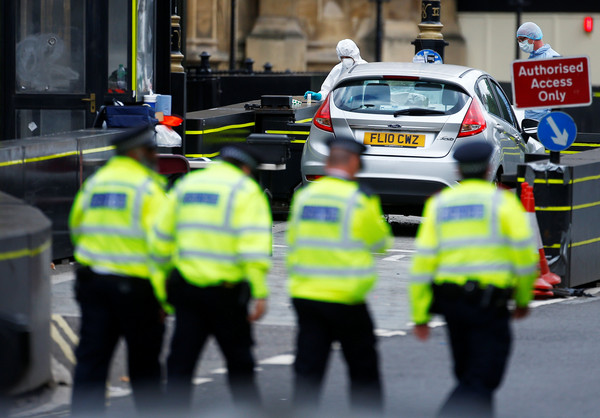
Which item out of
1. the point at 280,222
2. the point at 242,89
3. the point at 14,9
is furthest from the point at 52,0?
the point at 242,89

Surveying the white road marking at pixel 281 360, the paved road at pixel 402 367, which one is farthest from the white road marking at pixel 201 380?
the white road marking at pixel 281 360

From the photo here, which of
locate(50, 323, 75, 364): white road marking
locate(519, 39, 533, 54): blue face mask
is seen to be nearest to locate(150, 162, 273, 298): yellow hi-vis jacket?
locate(50, 323, 75, 364): white road marking

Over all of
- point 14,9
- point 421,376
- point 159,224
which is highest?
point 14,9

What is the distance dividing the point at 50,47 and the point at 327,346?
8193 millimetres

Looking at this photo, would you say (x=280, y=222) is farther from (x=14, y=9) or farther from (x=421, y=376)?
(x=421, y=376)

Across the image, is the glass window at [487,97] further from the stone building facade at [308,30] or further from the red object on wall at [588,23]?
the red object on wall at [588,23]

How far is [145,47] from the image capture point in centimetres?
1427

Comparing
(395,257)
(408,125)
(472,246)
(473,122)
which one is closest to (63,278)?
(395,257)

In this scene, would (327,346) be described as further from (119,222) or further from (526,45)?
(526,45)

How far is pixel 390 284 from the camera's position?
11188mm

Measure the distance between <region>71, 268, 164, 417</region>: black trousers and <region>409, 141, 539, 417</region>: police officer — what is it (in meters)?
1.29

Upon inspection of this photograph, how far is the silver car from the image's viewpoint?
41.9ft

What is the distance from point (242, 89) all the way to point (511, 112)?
12710 mm

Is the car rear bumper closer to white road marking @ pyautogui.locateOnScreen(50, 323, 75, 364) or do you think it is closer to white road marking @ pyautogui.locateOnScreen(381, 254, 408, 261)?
white road marking @ pyautogui.locateOnScreen(381, 254, 408, 261)
